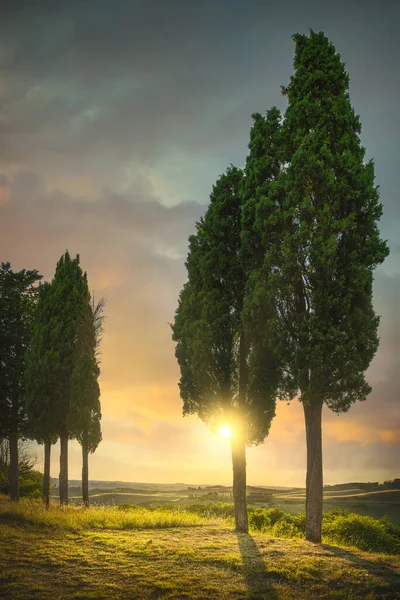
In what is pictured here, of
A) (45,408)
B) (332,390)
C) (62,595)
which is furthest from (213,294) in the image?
(45,408)

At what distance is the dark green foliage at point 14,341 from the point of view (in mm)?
30578

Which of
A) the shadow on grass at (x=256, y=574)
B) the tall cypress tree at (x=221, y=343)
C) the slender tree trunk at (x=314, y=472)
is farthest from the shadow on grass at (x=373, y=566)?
the tall cypress tree at (x=221, y=343)

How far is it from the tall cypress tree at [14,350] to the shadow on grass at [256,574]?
22224mm

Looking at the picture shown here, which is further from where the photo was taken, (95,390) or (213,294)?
(95,390)

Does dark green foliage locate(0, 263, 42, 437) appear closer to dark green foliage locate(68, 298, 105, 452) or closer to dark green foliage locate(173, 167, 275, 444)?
dark green foliage locate(68, 298, 105, 452)

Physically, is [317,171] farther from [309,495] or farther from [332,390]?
[309,495]

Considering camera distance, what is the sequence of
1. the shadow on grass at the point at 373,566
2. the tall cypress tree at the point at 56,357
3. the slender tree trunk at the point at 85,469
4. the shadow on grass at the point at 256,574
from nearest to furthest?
the shadow on grass at the point at 256,574 → the shadow on grass at the point at 373,566 → the slender tree trunk at the point at 85,469 → the tall cypress tree at the point at 56,357

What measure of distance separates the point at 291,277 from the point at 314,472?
20.9 feet

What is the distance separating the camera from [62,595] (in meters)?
8.20

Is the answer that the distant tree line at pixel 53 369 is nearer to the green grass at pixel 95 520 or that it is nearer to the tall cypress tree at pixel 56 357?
the tall cypress tree at pixel 56 357

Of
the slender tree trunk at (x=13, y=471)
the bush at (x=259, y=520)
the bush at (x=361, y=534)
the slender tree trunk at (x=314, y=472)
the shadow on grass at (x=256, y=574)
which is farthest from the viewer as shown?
the slender tree trunk at (x=13, y=471)

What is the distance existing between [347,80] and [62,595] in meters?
18.0

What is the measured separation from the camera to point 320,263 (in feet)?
48.4

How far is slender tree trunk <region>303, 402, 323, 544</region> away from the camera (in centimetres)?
1445
